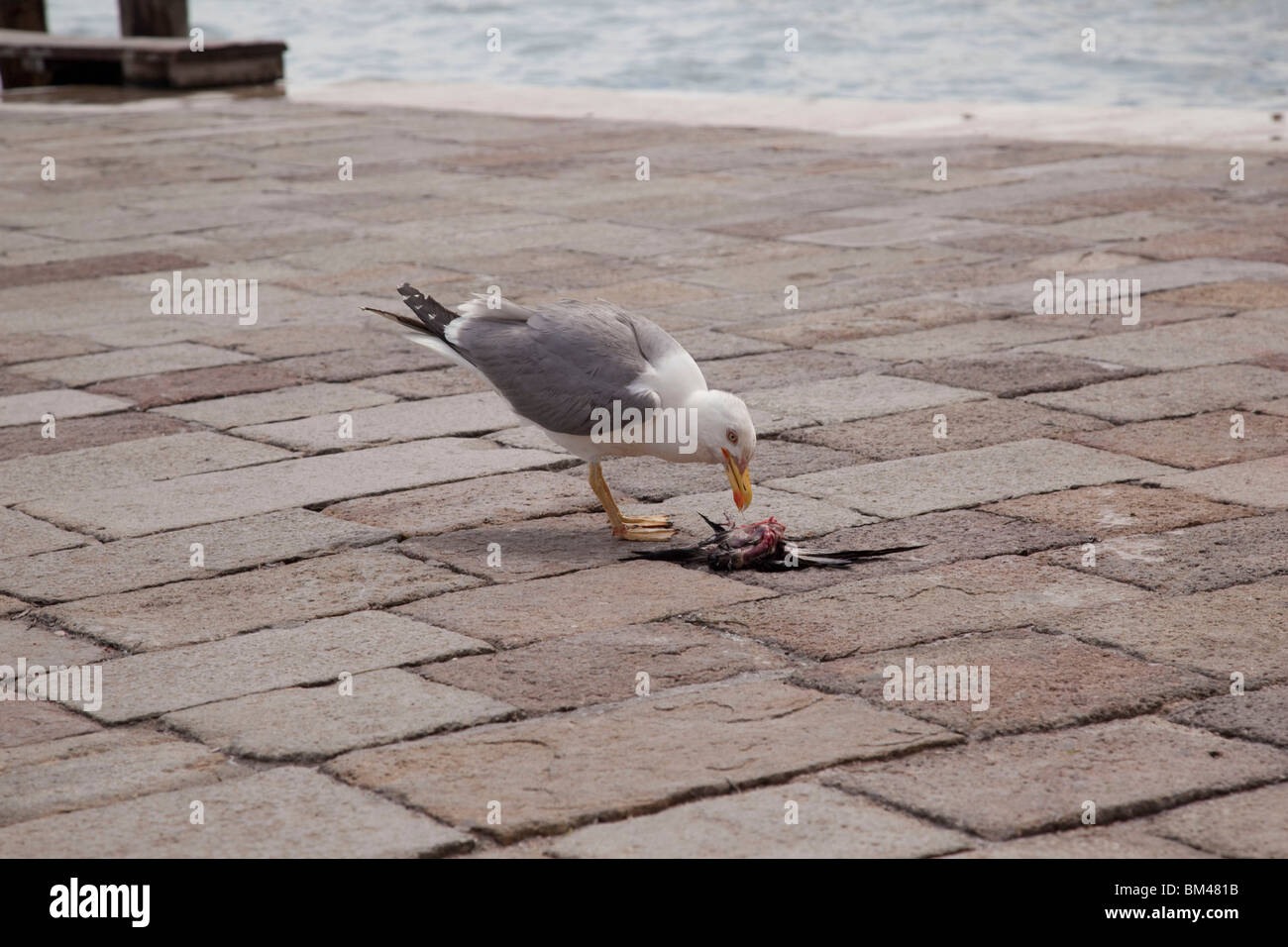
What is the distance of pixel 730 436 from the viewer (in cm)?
490

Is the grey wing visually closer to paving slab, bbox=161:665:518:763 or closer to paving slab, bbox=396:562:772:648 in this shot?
paving slab, bbox=396:562:772:648

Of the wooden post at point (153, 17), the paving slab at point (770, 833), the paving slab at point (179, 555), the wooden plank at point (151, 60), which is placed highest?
the wooden post at point (153, 17)

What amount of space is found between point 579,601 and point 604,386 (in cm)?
66

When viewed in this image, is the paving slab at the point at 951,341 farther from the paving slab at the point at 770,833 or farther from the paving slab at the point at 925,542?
the paving slab at the point at 770,833

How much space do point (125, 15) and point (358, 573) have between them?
1621cm

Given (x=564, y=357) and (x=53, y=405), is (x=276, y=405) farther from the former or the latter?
(x=564, y=357)

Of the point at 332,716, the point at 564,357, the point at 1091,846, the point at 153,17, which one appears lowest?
the point at 1091,846

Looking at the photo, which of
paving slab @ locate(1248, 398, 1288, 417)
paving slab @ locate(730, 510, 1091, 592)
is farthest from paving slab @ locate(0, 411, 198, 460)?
paving slab @ locate(1248, 398, 1288, 417)

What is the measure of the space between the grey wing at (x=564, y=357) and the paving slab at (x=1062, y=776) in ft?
5.25

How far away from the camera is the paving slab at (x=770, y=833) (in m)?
3.31

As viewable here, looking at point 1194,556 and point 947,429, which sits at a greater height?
point 947,429

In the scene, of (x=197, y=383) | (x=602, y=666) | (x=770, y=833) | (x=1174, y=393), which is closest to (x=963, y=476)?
(x=1174, y=393)

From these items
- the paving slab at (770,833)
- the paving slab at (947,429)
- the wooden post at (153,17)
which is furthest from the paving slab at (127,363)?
the wooden post at (153,17)

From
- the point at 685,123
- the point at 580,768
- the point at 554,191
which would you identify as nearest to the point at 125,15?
the point at 685,123
